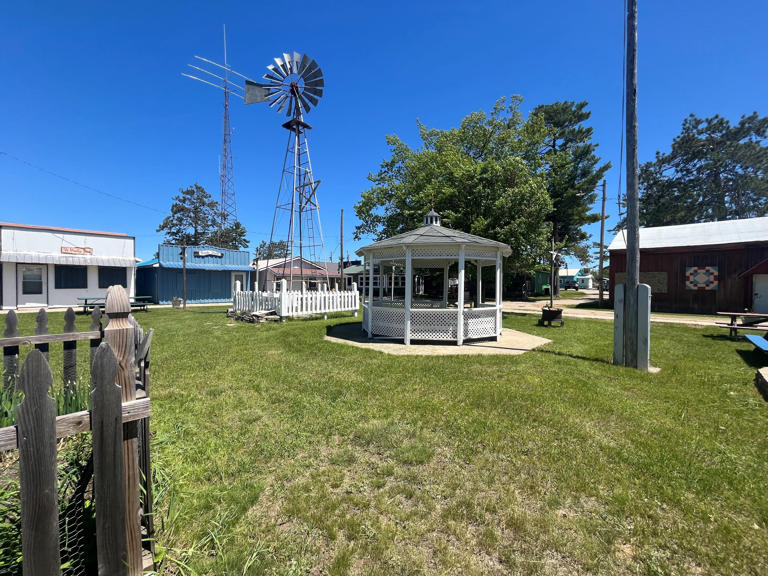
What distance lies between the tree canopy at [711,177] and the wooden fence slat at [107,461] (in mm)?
50617

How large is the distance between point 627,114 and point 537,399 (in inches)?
248

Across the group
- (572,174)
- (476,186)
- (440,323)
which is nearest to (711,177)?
(572,174)

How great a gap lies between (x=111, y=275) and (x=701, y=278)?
36.5 m

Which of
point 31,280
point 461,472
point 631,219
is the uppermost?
point 631,219

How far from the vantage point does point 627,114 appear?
6.86 m

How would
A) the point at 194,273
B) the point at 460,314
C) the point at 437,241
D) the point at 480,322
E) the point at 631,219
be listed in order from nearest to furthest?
the point at 631,219 < the point at 437,241 < the point at 460,314 < the point at 480,322 < the point at 194,273

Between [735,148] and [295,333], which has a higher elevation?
[735,148]

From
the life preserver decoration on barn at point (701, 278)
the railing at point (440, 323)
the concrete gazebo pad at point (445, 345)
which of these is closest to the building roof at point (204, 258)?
the concrete gazebo pad at point (445, 345)

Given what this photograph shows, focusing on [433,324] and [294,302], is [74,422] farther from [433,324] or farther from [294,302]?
[294,302]

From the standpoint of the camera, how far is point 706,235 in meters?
20.0

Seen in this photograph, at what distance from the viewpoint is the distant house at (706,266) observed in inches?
→ 693

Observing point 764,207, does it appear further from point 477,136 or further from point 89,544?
point 89,544

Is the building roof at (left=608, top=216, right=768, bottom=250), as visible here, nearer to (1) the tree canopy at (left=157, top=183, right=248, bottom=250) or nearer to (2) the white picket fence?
(2) the white picket fence

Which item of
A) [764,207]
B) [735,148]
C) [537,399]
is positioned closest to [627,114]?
[537,399]
